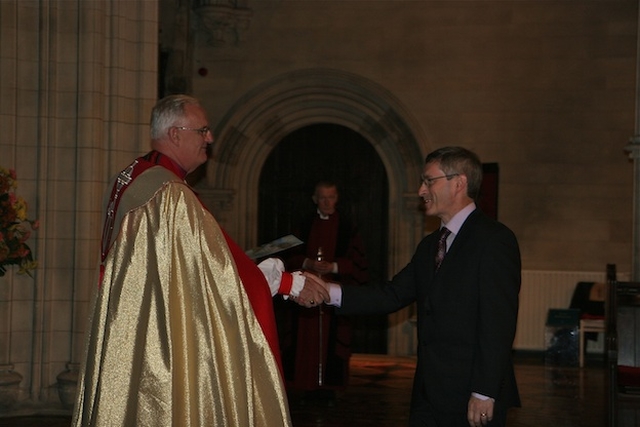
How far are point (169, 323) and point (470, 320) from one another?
98 centimetres

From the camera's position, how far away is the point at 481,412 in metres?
3.37

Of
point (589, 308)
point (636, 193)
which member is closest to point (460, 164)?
point (636, 193)

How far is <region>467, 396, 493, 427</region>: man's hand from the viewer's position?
3.37m

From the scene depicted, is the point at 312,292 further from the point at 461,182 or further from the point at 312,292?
the point at 461,182

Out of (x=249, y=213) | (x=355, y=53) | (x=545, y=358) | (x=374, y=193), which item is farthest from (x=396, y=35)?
(x=545, y=358)

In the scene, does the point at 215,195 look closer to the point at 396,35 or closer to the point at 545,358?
the point at 396,35

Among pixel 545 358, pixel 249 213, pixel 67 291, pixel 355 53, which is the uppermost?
pixel 355 53

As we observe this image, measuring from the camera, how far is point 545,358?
10562 mm

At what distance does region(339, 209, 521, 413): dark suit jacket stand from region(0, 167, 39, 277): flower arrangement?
2.77 metres

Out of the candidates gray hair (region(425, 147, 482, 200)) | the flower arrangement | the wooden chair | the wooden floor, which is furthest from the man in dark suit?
the wooden chair

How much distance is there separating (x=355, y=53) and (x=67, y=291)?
5.47 meters

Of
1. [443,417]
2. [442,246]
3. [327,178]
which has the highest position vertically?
[327,178]

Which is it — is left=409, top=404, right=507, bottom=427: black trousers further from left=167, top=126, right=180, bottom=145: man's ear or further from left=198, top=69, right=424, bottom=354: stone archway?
left=198, top=69, right=424, bottom=354: stone archway

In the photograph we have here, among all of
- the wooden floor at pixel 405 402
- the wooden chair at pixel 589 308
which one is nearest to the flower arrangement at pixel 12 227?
the wooden floor at pixel 405 402
